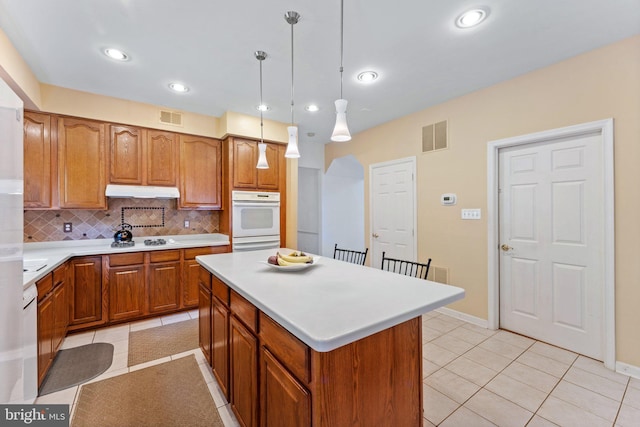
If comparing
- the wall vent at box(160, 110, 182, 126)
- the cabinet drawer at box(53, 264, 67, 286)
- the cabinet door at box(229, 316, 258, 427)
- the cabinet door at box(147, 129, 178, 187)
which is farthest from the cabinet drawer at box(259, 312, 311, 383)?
the wall vent at box(160, 110, 182, 126)

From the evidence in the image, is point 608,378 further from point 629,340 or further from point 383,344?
point 383,344

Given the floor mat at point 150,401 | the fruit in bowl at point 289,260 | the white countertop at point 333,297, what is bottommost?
the floor mat at point 150,401

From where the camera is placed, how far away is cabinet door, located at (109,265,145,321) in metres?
2.97

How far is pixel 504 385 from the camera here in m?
2.01

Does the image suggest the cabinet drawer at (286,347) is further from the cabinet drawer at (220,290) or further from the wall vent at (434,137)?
the wall vent at (434,137)

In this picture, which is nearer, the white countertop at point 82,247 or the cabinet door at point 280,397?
the cabinet door at point 280,397

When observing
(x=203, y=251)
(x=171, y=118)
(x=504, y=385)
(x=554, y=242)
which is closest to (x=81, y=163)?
(x=171, y=118)

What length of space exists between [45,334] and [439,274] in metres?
3.82

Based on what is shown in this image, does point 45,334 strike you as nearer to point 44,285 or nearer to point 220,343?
point 44,285

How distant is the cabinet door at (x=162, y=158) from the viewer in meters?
3.40

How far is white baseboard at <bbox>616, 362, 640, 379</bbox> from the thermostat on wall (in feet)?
6.21

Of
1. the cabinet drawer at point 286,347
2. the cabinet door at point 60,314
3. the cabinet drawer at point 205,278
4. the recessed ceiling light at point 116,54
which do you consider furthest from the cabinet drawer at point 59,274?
the cabinet drawer at point 286,347

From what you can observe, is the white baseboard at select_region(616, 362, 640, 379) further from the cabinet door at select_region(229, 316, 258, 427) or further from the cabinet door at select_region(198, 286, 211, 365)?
the cabinet door at select_region(198, 286, 211, 365)

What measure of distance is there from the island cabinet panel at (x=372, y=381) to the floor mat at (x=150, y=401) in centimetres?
114
